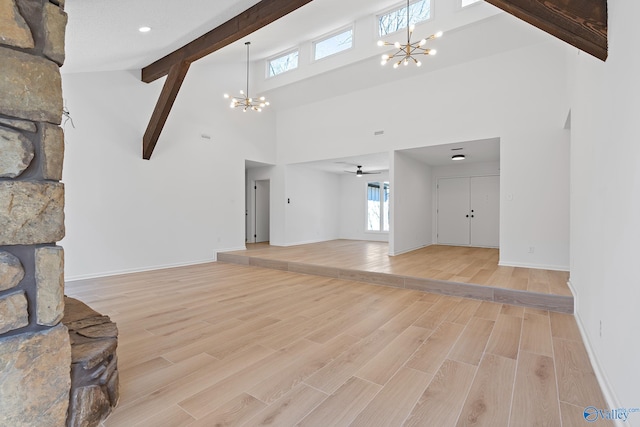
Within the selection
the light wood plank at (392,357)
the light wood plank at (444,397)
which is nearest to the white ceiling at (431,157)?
the light wood plank at (392,357)

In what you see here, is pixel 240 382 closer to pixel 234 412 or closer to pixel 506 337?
pixel 234 412

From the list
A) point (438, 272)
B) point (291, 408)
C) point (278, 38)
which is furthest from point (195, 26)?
point (438, 272)

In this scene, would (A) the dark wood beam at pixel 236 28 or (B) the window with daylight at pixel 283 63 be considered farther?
(B) the window with daylight at pixel 283 63

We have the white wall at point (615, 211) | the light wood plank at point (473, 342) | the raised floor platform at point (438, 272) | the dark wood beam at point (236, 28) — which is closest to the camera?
the white wall at point (615, 211)

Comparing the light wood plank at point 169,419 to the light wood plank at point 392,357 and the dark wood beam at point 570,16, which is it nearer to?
the light wood plank at point 392,357

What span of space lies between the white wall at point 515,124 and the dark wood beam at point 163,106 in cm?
398

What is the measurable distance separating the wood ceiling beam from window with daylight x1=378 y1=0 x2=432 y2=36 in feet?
8.70

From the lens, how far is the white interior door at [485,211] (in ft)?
25.2

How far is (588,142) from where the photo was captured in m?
2.61

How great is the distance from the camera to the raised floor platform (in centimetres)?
356

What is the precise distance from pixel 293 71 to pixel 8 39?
6537 millimetres

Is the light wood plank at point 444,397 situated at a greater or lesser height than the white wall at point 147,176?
lesser

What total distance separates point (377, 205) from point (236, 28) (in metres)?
6.86

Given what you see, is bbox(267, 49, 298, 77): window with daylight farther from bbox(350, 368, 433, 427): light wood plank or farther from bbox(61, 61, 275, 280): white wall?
bbox(350, 368, 433, 427): light wood plank
